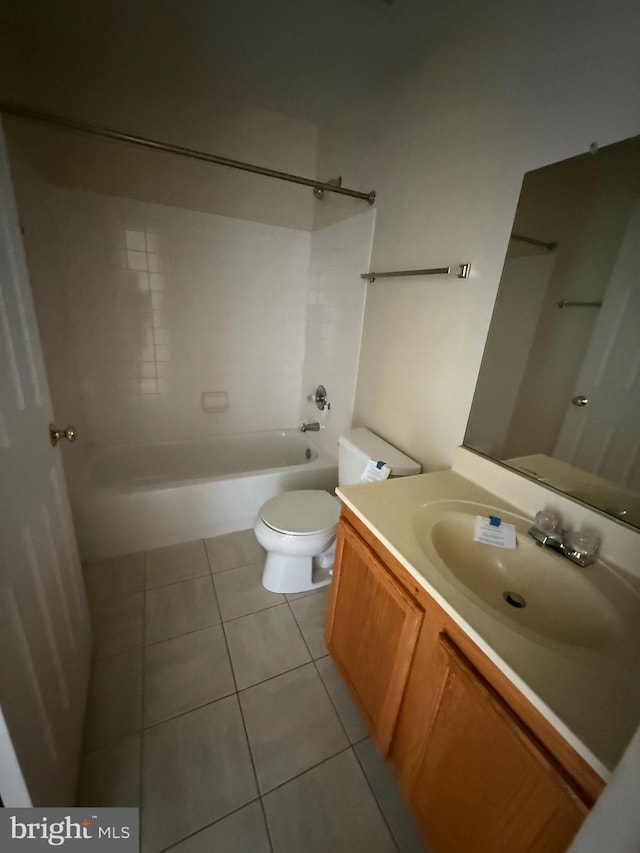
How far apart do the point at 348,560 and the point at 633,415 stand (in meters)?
0.89

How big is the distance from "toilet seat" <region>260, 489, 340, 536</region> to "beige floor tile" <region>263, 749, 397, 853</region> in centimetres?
77

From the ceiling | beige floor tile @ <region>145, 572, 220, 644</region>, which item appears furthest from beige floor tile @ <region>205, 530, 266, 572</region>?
the ceiling

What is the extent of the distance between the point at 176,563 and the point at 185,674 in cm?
62

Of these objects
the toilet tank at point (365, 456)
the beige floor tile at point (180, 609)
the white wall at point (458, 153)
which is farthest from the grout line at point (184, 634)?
the white wall at point (458, 153)

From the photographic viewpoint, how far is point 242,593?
1650mm

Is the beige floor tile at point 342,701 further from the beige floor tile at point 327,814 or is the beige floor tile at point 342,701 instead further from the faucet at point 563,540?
the faucet at point 563,540

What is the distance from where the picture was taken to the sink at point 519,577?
769 millimetres

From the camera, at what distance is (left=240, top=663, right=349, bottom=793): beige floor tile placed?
1.06 m

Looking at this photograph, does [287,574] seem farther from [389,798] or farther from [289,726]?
[389,798]

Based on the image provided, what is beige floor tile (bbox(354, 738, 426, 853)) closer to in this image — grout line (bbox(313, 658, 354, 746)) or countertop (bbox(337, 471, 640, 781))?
grout line (bbox(313, 658, 354, 746))

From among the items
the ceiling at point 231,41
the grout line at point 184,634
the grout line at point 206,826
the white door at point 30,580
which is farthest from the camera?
the grout line at point 184,634

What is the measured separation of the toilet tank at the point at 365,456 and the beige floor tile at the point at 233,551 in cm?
68

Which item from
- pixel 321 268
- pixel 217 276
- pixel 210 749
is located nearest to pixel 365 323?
pixel 321 268

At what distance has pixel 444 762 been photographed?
0.76 meters
